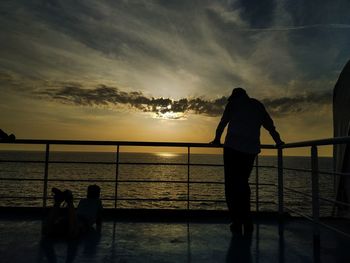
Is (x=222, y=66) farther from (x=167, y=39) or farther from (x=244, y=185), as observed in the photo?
(x=244, y=185)

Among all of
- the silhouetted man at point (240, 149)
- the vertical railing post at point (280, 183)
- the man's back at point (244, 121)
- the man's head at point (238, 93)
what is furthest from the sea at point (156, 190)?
the man's head at point (238, 93)

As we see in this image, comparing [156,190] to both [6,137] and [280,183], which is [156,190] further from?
[280,183]

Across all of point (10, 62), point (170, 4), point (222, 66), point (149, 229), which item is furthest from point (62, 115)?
point (149, 229)

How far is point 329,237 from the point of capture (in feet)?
10.8

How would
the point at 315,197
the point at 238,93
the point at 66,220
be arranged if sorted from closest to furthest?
the point at 315,197 < the point at 66,220 < the point at 238,93

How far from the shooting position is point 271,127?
358 cm

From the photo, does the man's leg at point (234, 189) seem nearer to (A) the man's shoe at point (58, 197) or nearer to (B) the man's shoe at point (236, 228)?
(B) the man's shoe at point (236, 228)

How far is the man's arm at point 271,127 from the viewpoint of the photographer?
11.6 ft

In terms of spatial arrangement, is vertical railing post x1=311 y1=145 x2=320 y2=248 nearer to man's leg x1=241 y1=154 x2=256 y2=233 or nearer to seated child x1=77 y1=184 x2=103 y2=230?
man's leg x1=241 y1=154 x2=256 y2=233

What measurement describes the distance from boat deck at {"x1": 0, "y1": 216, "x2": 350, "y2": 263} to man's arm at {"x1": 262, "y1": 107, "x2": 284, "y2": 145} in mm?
951

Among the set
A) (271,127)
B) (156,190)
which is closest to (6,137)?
(271,127)

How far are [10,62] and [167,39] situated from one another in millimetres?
7055

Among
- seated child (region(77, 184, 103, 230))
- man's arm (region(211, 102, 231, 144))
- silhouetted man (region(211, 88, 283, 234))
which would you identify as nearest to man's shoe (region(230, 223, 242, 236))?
silhouetted man (region(211, 88, 283, 234))

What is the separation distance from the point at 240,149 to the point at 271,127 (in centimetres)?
47
